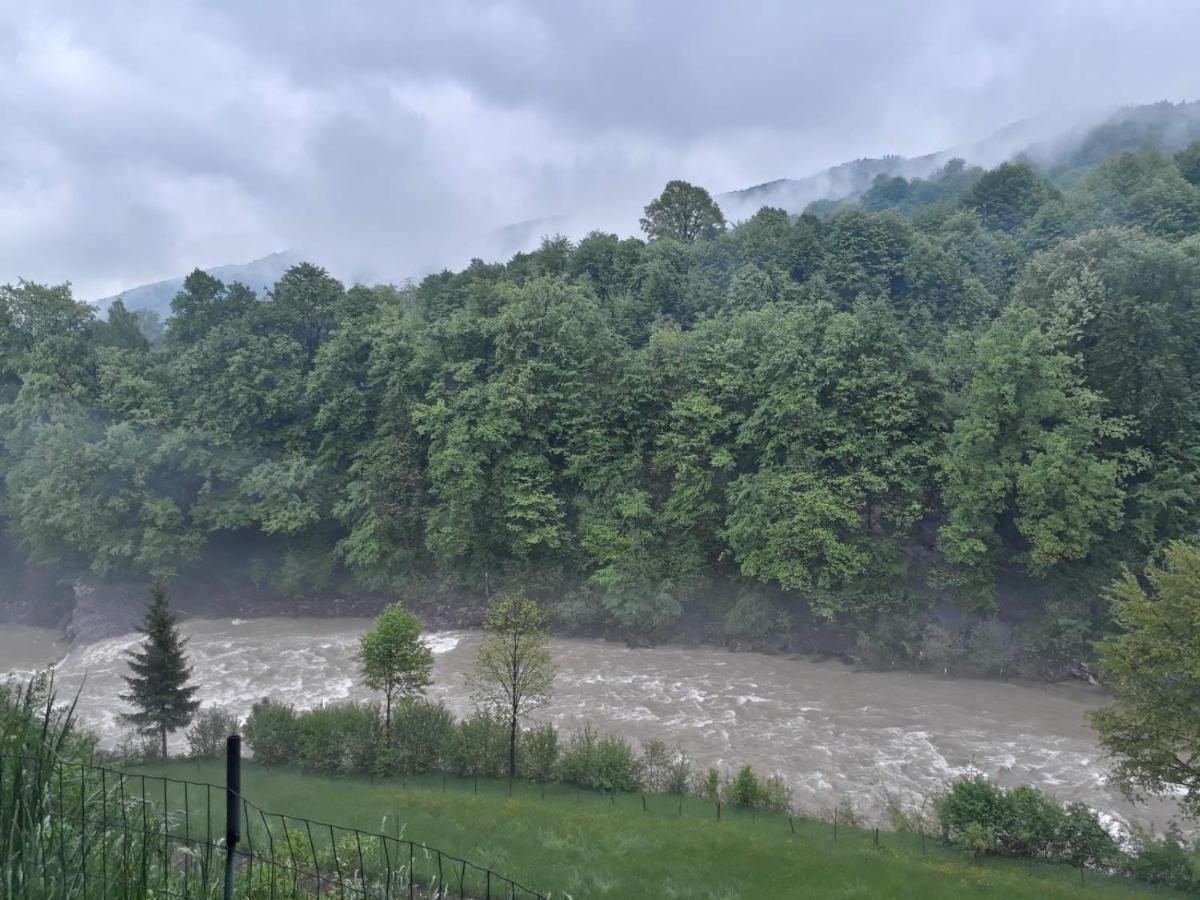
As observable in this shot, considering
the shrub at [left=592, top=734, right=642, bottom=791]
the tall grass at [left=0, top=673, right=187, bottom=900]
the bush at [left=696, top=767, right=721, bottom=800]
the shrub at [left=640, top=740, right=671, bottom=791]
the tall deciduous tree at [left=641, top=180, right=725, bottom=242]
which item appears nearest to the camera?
the tall grass at [left=0, top=673, right=187, bottom=900]

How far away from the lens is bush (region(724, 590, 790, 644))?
96.6 ft

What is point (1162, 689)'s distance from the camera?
14.4 metres

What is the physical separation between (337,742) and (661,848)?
9.01 m

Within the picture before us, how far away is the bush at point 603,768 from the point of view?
18.1m

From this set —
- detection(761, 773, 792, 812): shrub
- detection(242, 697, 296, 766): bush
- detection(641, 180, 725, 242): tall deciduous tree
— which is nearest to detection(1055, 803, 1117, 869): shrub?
detection(761, 773, 792, 812): shrub

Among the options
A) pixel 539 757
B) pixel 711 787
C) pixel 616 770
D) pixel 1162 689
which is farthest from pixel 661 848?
pixel 1162 689

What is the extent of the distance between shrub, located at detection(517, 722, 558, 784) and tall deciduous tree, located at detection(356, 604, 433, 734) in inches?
134

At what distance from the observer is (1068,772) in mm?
19125

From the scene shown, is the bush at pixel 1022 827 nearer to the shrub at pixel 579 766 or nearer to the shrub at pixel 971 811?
the shrub at pixel 971 811

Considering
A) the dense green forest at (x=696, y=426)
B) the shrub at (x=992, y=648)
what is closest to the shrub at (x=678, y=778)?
the dense green forest at (x=696, y=426)

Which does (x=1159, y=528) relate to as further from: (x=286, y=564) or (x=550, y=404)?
(x=286, y=564)

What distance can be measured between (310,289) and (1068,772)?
39.2 meters

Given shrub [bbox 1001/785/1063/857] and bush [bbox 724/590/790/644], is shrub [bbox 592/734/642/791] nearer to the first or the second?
shrub [bbox 1001/785/1063/857]

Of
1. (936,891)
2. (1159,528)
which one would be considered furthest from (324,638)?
(1159,528)
